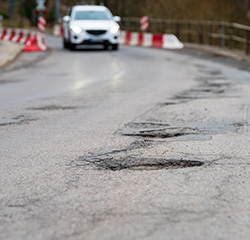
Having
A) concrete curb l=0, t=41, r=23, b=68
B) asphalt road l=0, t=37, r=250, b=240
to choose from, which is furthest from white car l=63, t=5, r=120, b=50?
asphalt road l=0, t=37, r=250, b=240

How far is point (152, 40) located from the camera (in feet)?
98.2

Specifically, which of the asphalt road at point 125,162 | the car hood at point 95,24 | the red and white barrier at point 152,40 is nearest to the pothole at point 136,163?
the asphalt road at point 125,162

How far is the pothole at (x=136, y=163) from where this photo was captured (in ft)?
17.6

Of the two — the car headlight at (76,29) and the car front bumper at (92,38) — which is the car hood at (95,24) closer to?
the car headlight at (76,29)

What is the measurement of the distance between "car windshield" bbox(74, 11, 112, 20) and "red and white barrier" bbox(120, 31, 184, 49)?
3.11 m

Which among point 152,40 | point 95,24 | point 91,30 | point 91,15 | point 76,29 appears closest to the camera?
point 91,30

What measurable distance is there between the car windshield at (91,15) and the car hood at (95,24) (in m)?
0.47

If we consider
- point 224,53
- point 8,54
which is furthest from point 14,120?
point 224,53

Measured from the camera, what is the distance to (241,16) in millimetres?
31297

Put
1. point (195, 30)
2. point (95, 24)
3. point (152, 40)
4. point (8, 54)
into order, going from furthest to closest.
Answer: point (195, 30) < point (152, 40) < point (95, 24) < point (8, 54)

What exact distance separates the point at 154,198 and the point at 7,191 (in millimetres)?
973

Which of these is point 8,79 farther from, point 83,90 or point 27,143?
point 27,143

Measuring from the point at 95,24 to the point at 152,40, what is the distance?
15.6ft

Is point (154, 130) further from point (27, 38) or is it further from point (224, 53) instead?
point (27, 38)
